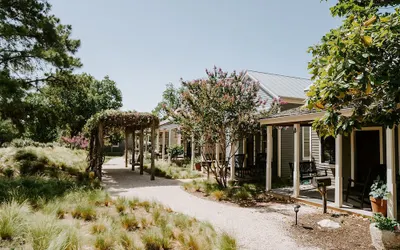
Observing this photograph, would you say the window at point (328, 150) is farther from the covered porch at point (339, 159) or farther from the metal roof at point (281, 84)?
the metal roof at point (281, 84)

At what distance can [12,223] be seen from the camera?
173 inches

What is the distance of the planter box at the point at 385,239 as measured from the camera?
166 inches

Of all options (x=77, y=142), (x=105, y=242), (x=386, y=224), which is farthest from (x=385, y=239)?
(x=77, y=142)

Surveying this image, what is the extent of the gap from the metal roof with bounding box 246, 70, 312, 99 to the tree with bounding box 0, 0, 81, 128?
10062 millimetres

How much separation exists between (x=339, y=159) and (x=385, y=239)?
3.15m

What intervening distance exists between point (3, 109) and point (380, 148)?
14150mm

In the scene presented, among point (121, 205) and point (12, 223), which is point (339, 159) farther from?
point (12, 223)

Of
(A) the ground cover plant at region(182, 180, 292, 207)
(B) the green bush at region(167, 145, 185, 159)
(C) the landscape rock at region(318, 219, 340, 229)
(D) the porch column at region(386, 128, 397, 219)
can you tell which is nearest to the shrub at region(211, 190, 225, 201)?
(A) the ground cover plant at region(182, 180, 292, 207)

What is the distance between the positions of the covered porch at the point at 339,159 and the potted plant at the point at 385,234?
1.77 meters

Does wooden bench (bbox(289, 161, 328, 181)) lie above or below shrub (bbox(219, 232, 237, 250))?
above

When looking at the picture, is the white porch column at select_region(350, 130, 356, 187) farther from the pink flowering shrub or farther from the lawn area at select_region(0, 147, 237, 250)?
the pink flowering shrub

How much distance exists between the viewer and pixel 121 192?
9.48 m

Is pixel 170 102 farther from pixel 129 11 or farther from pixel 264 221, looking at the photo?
pixel 264 221

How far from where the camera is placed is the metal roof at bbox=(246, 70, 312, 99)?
1383 cm
